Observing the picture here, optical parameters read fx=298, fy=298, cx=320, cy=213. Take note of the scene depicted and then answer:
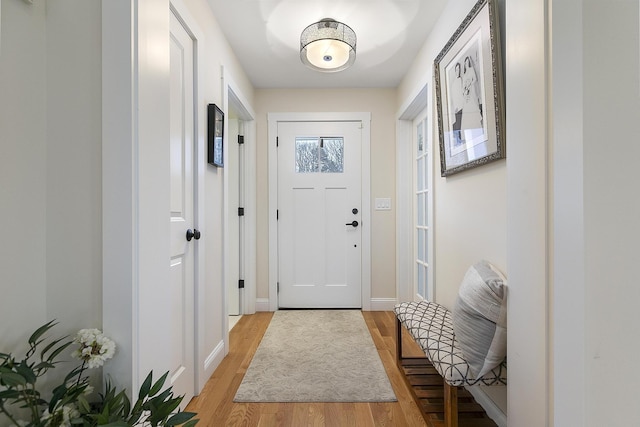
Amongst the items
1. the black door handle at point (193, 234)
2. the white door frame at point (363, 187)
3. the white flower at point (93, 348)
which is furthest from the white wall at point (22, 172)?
the white door frame at point (363, 187)

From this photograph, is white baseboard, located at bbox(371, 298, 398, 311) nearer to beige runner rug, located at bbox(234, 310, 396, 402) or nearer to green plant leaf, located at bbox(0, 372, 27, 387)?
beige runner rug, located at bbox(234, 310, 396, 402)

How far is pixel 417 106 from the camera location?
2594mm

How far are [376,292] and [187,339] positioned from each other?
6.52 ft

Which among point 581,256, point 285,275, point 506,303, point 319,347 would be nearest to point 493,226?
point 506,303

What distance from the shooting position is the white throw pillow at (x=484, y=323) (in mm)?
1152

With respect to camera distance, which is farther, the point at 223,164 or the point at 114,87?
the point at 223,164

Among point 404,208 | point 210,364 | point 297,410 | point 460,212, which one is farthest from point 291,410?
point 404,208

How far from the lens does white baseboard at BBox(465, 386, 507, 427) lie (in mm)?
1318

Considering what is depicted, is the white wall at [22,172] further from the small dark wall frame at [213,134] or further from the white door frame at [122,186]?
the small dark wall frame at [213,134]

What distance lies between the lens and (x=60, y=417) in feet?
2.31

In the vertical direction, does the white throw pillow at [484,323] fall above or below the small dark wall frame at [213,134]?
below

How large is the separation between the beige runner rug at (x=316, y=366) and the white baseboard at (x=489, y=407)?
1.41 ft

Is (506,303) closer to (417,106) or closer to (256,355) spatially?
(256,355)

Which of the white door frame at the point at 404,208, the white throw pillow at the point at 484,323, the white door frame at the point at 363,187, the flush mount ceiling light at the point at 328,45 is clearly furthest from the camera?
the white door frame at the point at 363,187
